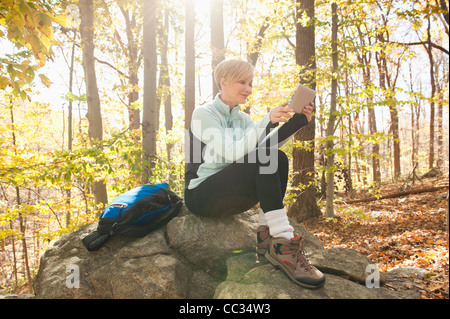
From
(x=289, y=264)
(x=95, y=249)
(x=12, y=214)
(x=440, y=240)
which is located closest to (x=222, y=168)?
(x=289, y=264)

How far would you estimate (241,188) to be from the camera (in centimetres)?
205

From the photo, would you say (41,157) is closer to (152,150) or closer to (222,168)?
(152,150)

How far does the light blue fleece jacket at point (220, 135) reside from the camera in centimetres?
187

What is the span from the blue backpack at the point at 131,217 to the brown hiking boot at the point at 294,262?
1.06 meters

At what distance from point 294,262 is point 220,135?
41.5 inches

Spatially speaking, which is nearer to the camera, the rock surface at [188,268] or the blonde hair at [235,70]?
the rock surface at [188,268]

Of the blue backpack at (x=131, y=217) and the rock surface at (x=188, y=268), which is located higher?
the blue backpack at (x=131, y=217)

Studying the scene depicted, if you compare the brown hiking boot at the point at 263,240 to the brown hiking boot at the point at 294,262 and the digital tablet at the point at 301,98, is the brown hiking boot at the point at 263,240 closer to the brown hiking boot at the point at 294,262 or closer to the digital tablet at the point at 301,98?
the brown hiking boot at the point at 294,262

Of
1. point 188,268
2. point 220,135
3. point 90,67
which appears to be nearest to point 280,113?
point 220,135

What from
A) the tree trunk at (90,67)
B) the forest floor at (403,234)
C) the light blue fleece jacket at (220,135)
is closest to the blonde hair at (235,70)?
the light blue fleece jacket at (220,135)

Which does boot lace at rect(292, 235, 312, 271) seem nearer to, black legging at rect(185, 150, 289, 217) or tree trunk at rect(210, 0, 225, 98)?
black legging at rect(185, 150, 289, 217)

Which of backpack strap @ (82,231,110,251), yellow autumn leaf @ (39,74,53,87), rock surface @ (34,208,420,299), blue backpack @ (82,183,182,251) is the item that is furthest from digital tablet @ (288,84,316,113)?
yellow autumn leaf @ (39,74,53,87)

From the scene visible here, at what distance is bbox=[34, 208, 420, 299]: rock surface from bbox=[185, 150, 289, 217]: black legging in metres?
0.33

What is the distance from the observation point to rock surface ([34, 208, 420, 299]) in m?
1.77
